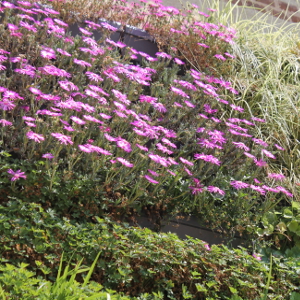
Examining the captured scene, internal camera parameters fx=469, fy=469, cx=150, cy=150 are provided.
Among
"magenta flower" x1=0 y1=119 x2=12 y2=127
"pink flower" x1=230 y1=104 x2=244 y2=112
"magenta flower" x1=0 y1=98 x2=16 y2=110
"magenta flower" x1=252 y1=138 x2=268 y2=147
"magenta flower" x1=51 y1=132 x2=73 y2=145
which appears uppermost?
"pink flower" x1=230 y1=104 x2=244 y2=112

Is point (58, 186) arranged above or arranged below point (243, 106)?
below

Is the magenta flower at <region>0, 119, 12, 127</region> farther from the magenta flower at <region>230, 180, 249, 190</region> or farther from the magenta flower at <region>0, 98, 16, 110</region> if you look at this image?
the magenta flower at <region>230, 180, 249, 190</region>

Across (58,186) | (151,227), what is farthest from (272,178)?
(58,186)

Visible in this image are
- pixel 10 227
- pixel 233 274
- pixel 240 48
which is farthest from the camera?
pixel 240 48

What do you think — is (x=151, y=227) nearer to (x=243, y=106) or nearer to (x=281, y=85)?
(x=243, y=106)

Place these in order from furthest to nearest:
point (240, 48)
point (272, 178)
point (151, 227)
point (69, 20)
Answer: point (240, 48) < point (69, 20) < point (272, 178) < point (151, 227)

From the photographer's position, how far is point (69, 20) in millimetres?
4359

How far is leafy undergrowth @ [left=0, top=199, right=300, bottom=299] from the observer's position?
2.33 metres

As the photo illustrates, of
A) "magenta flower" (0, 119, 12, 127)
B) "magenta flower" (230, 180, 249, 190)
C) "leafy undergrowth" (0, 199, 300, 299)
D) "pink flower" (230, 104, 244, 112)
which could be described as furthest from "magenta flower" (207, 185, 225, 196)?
"magenta flower" (0, 119, 12, 127)

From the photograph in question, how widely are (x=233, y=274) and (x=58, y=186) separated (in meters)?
1.18

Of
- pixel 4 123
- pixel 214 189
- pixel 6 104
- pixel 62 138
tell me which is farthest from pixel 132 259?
pixel 6 104

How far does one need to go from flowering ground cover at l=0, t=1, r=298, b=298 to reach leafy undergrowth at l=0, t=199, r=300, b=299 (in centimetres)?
31

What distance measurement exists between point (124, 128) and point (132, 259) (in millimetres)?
1224

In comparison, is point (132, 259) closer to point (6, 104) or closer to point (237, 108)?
point (6, 104)
